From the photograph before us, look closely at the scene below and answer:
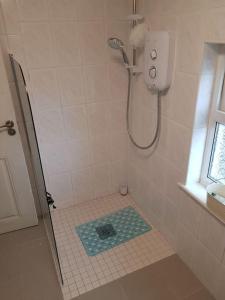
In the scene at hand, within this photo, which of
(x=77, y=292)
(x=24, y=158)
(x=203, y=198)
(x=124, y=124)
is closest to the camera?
(x=203, y=198)

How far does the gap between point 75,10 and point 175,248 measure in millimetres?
1787

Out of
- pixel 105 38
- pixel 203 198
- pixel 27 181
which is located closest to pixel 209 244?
pixel 203 198

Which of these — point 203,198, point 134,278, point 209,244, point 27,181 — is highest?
point 203,198

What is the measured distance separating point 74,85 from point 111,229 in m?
1.16

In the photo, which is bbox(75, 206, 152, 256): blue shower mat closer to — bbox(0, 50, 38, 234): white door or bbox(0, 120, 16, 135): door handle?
bbox(0, 50, 38, 234): white door

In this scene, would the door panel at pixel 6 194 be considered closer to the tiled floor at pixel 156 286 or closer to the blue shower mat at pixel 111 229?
the blue shower mat at pixel 111 229

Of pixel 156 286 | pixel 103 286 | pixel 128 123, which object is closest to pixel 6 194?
pixel 103 286

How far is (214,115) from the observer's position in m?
1.33

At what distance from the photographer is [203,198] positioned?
4.58ft

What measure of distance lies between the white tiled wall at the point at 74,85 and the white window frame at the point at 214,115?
2.70 feet

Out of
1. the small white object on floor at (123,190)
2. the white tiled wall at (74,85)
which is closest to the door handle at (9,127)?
the white tiled wall at (74,85)

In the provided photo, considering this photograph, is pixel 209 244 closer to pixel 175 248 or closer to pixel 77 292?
pixel 175 248

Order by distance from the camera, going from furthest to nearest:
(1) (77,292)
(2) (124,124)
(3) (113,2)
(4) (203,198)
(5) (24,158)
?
(2) (124,124)
(5) (24,158)
(3) (113,2)
(1) (77,292)
(4) (203,198)

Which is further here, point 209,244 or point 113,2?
point 113,2
